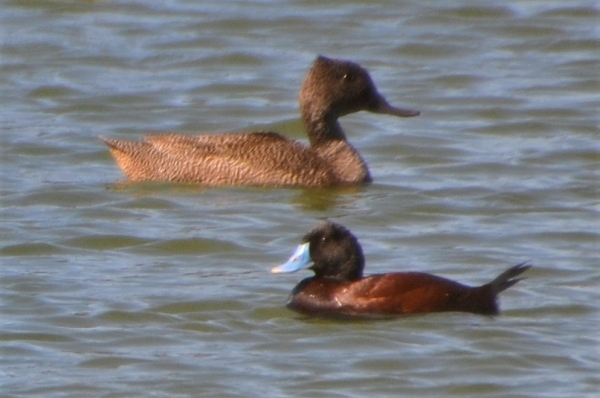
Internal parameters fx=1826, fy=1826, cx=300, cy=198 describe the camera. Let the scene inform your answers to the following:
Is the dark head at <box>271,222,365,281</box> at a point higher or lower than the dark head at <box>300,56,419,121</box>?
lower

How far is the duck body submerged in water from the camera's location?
8.94 metres

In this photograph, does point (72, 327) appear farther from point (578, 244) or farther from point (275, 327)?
Result: point (578, 244)

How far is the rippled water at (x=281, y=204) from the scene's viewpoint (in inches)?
331

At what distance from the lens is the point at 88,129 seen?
13.9m

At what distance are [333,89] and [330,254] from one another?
3.80 m

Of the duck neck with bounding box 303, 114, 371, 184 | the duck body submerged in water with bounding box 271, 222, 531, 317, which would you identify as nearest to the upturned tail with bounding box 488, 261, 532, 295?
the duck body submerged in water with bounding box 271, 222, 531, 317

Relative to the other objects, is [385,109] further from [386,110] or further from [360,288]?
[360,288]

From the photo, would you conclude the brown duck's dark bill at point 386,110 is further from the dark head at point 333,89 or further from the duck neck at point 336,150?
the duck neck at point 336,150

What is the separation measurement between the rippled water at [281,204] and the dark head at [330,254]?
0.96ft

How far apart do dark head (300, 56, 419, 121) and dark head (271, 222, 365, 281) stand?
3682 mm

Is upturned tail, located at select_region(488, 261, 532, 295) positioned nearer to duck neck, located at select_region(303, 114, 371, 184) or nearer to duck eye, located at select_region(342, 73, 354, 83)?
duck neck, located at select_region(303, 114, 371, 184)

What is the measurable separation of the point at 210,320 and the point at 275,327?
34 centimetres

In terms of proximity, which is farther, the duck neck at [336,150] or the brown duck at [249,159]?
the duck neck at [336,150]

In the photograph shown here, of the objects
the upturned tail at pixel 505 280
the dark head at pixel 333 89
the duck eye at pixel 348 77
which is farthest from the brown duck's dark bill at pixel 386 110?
the upturned tail at pixel 505 280
